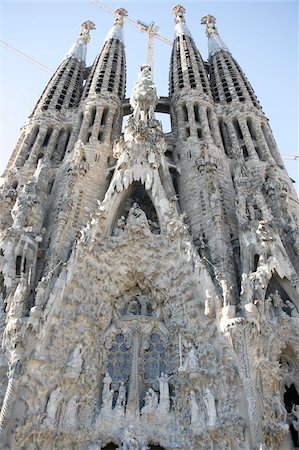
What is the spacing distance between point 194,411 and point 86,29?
1104 inches

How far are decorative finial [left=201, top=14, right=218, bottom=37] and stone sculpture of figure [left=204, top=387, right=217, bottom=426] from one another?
25773 mm

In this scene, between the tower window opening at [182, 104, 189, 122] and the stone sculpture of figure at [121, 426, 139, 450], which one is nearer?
the stone sculpture of figure at [121, 426, 139, 450]

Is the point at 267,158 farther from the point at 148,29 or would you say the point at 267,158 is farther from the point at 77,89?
the point at 148,29

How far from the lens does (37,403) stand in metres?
10.2

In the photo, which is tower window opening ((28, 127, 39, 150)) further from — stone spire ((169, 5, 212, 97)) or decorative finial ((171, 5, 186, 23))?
decorative finial ((171, 5, 186, 23))

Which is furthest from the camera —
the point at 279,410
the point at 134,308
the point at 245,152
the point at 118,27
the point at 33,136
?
the point at 118,27

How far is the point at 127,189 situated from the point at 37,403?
734 centimetres

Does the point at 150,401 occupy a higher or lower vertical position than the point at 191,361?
lower

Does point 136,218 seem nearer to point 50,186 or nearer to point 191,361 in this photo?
point 191,361

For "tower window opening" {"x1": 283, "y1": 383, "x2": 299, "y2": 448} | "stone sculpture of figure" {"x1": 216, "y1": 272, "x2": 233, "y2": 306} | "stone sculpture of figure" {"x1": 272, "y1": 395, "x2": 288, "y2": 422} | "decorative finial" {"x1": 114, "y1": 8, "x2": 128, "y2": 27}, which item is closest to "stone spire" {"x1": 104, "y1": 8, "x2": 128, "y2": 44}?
"decorative finial" {"x1": 114, "y1": 8, "x2": 128, "y2": 27}

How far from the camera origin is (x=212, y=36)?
2959cm

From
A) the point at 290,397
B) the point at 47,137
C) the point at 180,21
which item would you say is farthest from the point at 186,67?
the point at 290,397

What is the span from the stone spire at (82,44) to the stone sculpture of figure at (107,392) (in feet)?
69.4

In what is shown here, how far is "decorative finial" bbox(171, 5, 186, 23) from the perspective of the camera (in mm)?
31633
